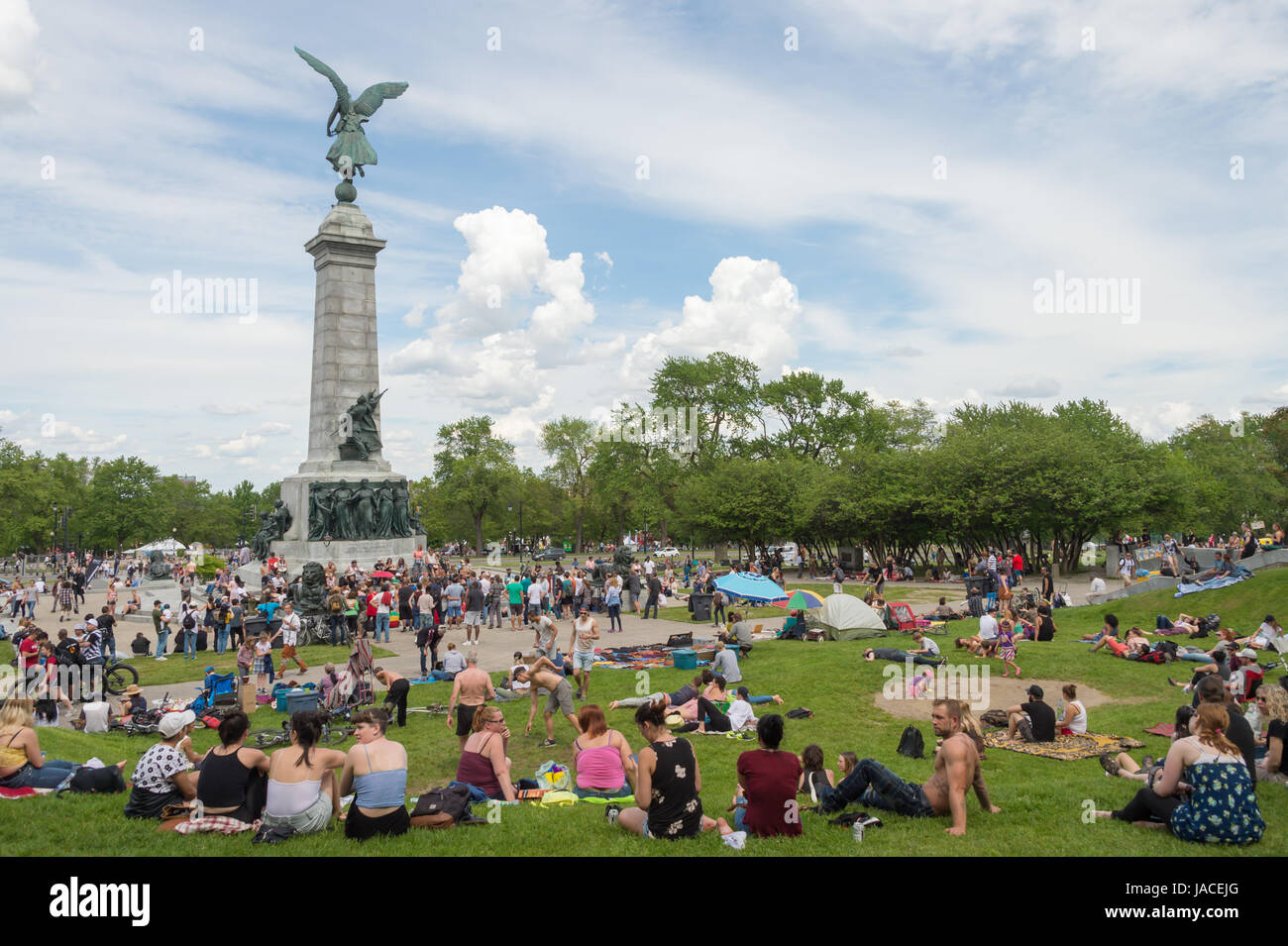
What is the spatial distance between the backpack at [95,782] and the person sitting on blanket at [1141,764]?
1049 cm

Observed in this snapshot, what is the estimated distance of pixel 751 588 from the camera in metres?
23.9

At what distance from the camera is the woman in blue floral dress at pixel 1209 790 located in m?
6.70

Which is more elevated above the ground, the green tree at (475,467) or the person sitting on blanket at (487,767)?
the green tree at (475,467)

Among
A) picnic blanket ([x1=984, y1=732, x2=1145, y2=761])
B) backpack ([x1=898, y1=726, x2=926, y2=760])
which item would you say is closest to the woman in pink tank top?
backpack ([x1=898, y1=726, x2=926, y2=760])

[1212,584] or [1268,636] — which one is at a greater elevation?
[1212,584]

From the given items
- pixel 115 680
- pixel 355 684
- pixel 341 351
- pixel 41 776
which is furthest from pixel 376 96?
pixel 41 776

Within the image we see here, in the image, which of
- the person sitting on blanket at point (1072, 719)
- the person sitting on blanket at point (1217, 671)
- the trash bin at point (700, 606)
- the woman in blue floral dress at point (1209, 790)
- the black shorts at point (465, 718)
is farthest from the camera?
the trash bin at point (700, 606)

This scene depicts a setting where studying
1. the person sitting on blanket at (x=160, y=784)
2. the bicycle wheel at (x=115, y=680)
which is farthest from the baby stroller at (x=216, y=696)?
the person sitting on blanket at (x=160, y=784)

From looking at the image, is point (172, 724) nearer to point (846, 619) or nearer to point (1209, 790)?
point (1209, 790)

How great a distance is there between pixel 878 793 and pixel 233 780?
5866 mm

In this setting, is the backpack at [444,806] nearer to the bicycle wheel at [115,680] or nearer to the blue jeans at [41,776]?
the blue jeans at [41,776]

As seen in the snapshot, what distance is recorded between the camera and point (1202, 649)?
693 inches
